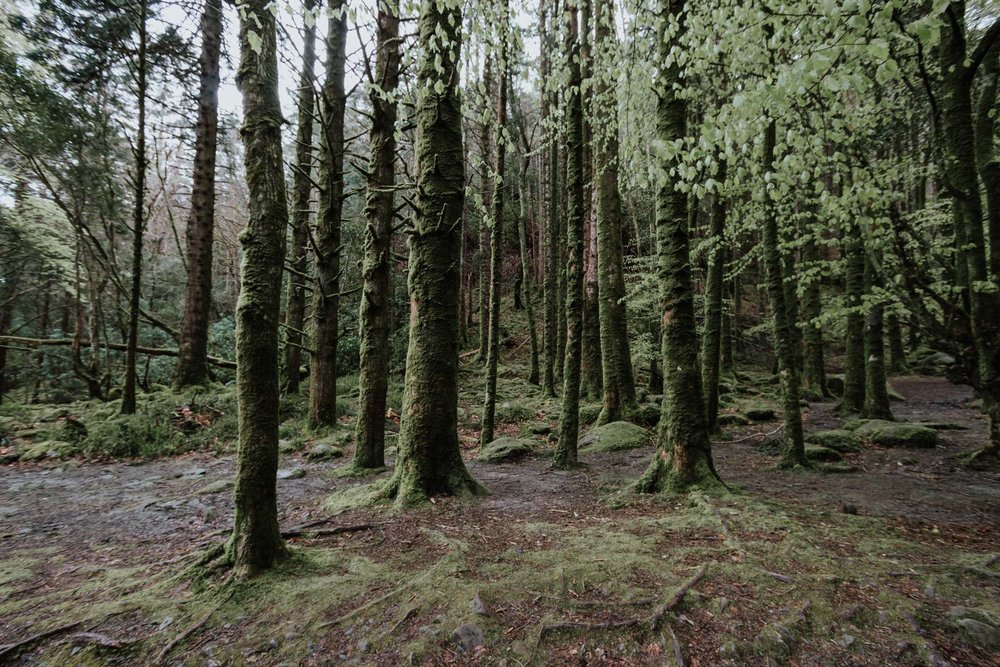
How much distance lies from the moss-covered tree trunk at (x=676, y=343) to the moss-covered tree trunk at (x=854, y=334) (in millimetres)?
6077

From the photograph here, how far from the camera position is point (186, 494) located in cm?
624

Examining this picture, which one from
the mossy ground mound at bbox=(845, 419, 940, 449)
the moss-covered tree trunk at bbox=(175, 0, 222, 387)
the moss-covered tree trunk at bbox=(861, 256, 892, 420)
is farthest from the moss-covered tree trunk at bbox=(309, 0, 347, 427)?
the moss-covered tree trunk at bbox=(861, 256, 892, 420)

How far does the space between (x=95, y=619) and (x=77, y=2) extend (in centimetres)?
1501

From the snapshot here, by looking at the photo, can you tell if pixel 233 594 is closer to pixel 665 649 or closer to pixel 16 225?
pixel 665 649

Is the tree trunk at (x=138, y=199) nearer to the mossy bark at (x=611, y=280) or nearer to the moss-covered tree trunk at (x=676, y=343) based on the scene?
the mossy bark at (x=611, y=280)

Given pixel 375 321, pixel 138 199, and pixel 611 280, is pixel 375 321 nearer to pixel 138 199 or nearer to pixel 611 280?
→ pixel 611 280

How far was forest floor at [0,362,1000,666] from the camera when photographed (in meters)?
2.55

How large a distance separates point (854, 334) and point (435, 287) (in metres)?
11.0

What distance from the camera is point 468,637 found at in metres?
2.68

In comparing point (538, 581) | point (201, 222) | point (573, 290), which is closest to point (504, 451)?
point (573, 290)

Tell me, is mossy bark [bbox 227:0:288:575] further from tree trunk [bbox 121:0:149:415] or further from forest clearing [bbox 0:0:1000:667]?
tree trunk [bbox 121:0:149:415]

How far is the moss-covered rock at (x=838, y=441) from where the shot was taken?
805 cm

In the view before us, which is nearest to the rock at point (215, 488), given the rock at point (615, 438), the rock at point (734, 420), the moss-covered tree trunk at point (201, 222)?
the rock at point (615, 438)

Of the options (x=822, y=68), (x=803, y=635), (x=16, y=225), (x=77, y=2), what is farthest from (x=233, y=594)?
(x=16, y=225)
